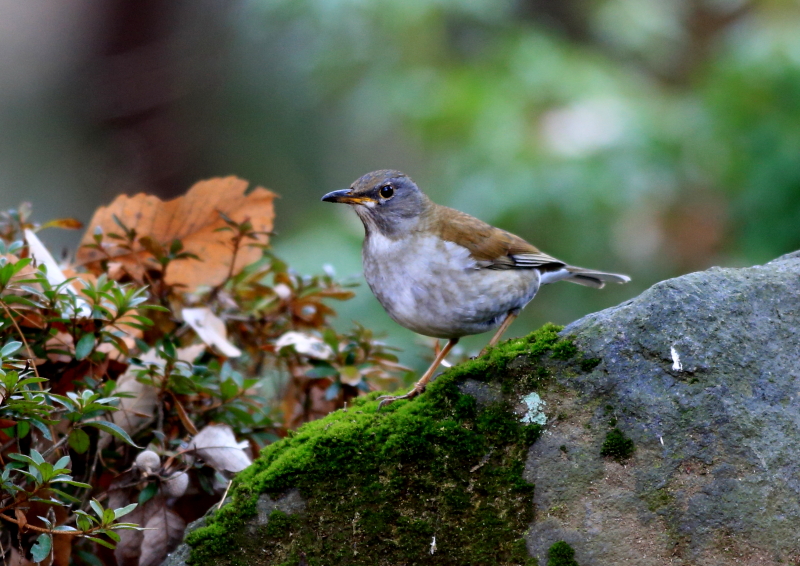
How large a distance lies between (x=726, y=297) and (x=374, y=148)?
9785 mm

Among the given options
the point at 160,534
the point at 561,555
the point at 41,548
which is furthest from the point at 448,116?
the point at 41,548

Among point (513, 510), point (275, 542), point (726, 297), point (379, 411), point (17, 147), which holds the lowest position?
point (275, 542)

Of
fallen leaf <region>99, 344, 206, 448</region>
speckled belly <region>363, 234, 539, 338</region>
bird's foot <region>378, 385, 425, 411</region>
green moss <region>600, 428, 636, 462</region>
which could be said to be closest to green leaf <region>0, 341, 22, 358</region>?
fallen leaf <region>99, 344, 206, 448</region>

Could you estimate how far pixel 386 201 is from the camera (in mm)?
Result: 4012

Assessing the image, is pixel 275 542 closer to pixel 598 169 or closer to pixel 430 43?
pixel 598 169

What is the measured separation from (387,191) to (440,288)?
28.7 inches

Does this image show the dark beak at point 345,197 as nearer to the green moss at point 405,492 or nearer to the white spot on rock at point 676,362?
the green moss at point 405,492

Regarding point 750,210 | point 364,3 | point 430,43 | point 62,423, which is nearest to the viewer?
point 62,423

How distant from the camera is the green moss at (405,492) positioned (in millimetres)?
2598

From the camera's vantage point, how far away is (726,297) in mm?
2850

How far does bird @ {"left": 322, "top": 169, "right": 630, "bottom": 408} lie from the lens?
139 inches

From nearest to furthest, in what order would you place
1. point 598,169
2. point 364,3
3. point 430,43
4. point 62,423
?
point 62,423, point 598,169, point 364,3, point 430,43

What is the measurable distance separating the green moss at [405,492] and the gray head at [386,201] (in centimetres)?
125

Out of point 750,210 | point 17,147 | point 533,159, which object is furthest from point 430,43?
point 17,147
